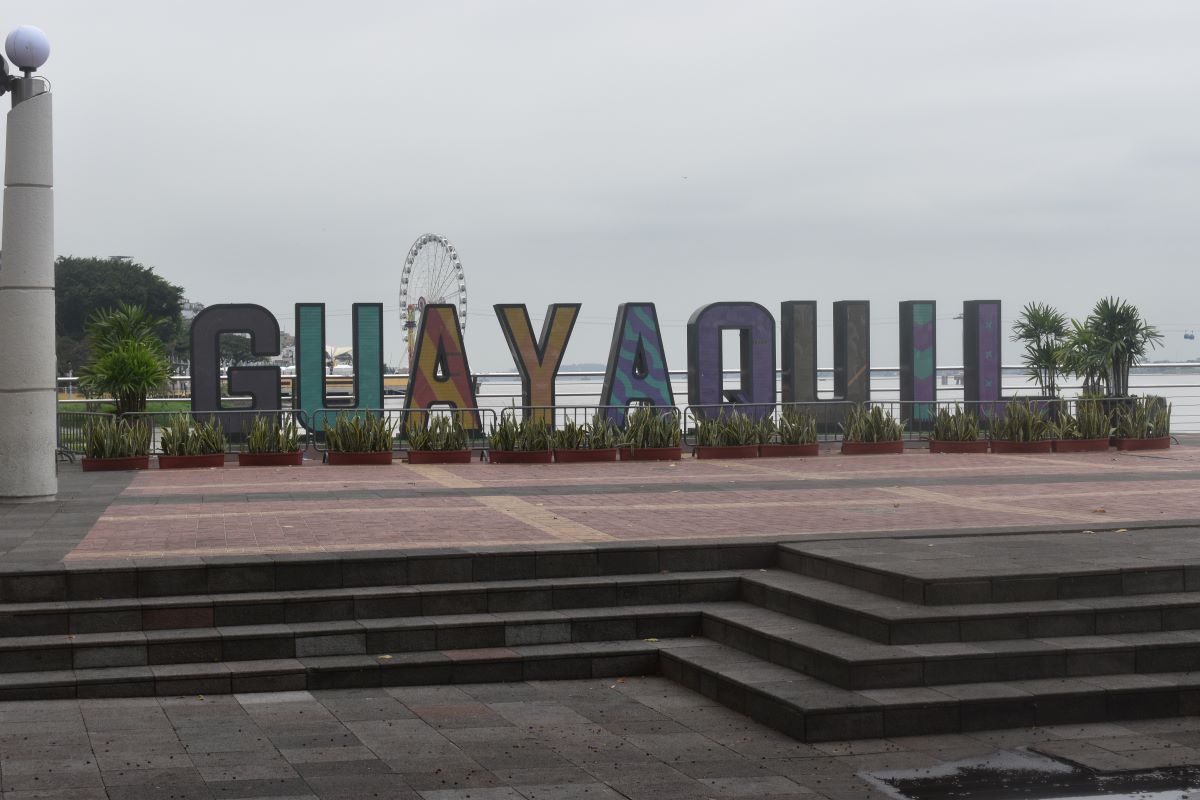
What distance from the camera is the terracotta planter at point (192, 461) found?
19.5 metres

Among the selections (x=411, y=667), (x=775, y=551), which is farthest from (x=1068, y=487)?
(x=411, y=667)

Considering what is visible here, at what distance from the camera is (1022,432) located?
2217 cm

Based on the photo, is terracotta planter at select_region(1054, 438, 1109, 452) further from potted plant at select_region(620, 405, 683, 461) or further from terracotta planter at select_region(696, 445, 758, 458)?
potted plant at select_region(620, 405, 683, 461)

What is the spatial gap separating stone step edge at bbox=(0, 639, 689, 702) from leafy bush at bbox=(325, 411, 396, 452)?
11.5 metres

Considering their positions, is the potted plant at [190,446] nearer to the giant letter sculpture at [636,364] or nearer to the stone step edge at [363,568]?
the giant letter sculpture at [636,364]

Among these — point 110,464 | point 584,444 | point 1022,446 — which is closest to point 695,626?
point 584,444

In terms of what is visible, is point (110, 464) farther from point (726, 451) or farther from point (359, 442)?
point (726, 451)

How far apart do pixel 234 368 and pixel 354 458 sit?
4.49 meters

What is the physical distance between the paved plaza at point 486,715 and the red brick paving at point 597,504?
0.06 meters

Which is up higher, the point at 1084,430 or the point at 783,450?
the point at 1084,430

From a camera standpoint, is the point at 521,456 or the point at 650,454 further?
the point at 650,454

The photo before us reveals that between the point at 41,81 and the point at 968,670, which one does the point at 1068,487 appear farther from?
the point at 41,81

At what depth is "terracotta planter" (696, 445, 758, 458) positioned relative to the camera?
21234 mm

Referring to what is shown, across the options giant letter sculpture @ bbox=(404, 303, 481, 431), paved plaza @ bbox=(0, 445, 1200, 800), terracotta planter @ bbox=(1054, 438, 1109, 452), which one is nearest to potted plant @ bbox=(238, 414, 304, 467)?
giant letter sculpture @ bbox=(404, 303, 481, 431)
